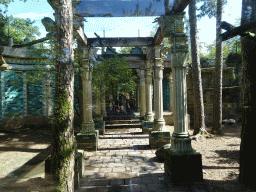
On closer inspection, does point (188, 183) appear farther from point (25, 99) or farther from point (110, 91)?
point (25, 99)

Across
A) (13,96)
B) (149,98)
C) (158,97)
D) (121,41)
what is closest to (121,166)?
(158,97)

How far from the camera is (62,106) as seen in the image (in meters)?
2.46

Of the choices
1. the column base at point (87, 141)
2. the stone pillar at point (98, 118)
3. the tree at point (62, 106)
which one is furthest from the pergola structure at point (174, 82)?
the stone pillar at point (98, 118)

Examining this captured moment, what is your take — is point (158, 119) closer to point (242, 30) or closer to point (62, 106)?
point (242, 30)

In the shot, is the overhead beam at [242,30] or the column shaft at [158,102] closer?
the overhead beam at [242,30]

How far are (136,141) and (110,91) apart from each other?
3.85 m

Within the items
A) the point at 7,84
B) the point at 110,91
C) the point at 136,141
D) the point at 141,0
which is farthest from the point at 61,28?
the point at 7,84

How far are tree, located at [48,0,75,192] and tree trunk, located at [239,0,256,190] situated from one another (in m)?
3.50

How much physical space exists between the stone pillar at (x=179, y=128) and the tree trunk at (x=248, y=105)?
37.1 inches

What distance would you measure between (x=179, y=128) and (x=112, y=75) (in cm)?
681

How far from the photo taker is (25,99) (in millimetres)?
11656

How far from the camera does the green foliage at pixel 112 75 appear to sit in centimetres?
926

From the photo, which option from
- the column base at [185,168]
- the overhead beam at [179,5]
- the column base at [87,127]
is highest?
the overhead beam at [179,5]

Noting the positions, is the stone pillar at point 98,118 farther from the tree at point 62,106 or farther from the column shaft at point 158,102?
the tree at point 62,106
